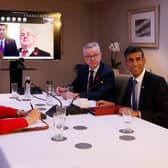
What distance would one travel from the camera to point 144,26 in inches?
180

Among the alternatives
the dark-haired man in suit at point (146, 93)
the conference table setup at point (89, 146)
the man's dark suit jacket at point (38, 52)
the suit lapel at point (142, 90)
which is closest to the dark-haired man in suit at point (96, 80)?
the dark-haired man in suit at point (146, 93)

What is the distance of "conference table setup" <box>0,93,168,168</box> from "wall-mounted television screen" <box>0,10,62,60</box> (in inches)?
144

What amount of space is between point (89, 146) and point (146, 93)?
1.10 m

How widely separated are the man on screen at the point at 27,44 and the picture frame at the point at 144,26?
177cm

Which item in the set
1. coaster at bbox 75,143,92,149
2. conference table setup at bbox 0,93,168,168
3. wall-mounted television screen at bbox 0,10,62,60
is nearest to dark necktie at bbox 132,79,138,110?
conference table setup at bbox 0,93,168,168

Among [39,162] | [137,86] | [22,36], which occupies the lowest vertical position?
[39,162]

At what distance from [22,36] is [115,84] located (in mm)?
2840

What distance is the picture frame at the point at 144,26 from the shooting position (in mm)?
4355

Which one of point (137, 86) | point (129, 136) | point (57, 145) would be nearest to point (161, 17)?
point (137, 86)

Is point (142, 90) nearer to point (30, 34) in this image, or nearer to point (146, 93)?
point (146, 93)

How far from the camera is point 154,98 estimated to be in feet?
8.28

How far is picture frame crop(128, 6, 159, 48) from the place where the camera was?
4.36 m

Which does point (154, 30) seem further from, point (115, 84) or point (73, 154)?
point (73, 154)

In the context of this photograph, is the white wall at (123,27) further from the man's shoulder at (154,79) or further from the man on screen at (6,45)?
the man's shoulder at (154,79)
